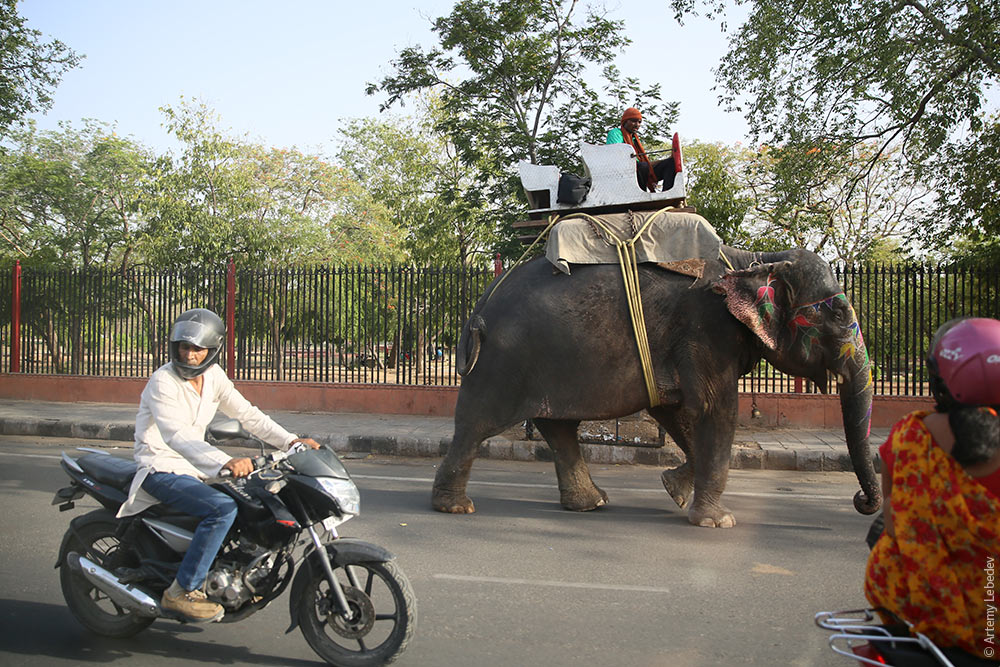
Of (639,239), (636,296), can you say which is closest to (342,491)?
(636,296)

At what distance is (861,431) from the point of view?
5.52 meters

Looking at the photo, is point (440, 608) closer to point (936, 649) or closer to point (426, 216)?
point (936, 649)

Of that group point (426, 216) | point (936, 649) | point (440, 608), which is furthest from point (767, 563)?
point (426, 216)

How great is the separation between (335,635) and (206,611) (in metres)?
0.55

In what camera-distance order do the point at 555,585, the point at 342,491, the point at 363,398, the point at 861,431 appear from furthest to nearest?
the point at 363,398 < the point at 861,431 < the point at 555,585 < the point at 342,491

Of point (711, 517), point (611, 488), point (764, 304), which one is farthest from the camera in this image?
point (611, 488)

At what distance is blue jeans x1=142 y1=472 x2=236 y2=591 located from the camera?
3.42 m

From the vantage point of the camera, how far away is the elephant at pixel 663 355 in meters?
5.79

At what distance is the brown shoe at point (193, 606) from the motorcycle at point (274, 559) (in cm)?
4

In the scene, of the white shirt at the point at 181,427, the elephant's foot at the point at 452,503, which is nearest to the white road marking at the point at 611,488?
the elephant's foot at the point at 452,503

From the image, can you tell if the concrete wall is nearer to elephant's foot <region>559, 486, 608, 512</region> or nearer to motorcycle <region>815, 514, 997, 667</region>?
elephant's foot <region>559, 486, 608, 512</region>

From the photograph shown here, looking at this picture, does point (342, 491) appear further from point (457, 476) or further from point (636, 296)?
point (636, 296)

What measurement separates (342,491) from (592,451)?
676cm

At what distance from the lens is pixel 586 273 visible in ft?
20.9
